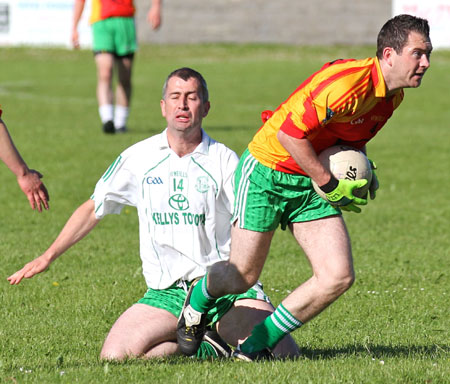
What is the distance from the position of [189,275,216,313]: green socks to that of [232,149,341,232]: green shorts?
0.44m

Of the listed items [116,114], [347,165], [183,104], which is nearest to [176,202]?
[183,104]

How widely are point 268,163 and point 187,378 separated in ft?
4.57

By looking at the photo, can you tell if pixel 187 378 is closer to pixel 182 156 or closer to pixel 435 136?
pixel 182 156

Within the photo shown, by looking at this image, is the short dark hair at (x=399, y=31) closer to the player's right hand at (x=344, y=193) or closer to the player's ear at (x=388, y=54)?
the player's ear at (x=388, y=54)

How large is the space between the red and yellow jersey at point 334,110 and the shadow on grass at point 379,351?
1.14 meters

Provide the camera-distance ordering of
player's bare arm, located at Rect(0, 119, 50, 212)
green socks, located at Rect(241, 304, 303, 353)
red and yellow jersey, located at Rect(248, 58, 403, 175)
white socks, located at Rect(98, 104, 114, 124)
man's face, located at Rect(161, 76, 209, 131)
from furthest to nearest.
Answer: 1. white socks, located at Rect(98, 104, 114, 124)
2. man's face, located at Rect(161, 76, 209, 131)
3. player's bare arm, located at Rect(0, 119, 50, 212)
4. green socks, located at Rect(241, 304, 303, 353)
5. red and yellow jersey, located at Rect(248, 58, 403, 175)

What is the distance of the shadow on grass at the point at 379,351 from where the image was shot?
18.4 ft

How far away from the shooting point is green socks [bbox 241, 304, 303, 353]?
214 inches

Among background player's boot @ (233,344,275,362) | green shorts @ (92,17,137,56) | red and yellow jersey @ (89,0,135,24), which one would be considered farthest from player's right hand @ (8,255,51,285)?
red and yellow jersey @ (89,0,135,24)

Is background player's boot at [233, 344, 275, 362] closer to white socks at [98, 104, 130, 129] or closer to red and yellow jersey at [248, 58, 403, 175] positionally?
red and yellow jersey at [248, 58, 403, 175]

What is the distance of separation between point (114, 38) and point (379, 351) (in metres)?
10.9

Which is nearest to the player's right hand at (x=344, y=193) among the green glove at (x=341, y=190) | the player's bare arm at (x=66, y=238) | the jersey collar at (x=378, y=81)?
the green glove at (x=341, y=190)

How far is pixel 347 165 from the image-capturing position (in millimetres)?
5316

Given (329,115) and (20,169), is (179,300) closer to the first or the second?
(20,169)
